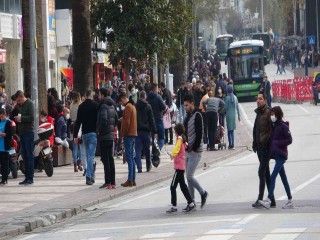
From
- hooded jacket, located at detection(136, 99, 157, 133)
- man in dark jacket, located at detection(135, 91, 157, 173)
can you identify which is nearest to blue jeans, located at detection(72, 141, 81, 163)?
man in dark jacket, located at detection(135, 91, 157, 173)

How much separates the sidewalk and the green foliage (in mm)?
7410

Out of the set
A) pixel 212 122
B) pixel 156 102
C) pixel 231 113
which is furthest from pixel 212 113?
pixel 156 102

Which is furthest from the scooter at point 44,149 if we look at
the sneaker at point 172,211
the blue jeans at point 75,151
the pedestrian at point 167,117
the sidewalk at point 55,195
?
the pedestrian at point 167,117

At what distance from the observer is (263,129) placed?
63.9 ft

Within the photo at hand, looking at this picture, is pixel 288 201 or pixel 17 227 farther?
pixel 288 201

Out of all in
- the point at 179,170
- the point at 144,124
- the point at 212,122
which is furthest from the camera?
the point at 212,122

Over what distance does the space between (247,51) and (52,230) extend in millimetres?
56104

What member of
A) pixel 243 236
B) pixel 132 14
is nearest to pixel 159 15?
pixel 132 14

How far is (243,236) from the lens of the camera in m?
15.4

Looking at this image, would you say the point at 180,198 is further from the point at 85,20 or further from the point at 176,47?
the point at 176,47

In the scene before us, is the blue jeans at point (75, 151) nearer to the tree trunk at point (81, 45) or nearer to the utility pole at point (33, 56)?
the utility pole at point (33, 56)

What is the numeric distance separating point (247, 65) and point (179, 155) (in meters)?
53.6

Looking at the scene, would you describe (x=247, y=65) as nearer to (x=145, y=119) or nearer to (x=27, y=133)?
(x=145, y=119)

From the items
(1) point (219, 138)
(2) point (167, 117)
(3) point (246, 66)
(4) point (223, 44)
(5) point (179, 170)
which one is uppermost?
(4) point (223, 44)
